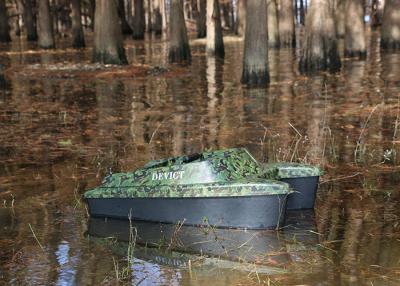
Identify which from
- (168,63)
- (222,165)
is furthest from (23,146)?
(168,63)

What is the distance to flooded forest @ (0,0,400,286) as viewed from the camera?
18.0 ft

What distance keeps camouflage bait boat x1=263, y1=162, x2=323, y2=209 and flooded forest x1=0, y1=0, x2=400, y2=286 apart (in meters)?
Result: 0.11

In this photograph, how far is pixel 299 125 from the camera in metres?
11.8

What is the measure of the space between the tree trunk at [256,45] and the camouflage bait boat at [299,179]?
10.9 m

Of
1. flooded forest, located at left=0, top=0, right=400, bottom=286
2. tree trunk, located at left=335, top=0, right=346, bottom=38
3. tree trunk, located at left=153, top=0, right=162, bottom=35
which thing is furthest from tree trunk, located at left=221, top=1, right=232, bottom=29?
flooded forest, located at left=0, top=0, right=400, bottom=286

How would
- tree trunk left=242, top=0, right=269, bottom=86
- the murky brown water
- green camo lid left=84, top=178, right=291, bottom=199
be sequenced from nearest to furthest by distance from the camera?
the murky brown water, green camo lid left=84, top=178, right=291, bottom=199, tree trunk left=242, top=0, right=269, bottom=86

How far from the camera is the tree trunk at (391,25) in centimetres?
2806

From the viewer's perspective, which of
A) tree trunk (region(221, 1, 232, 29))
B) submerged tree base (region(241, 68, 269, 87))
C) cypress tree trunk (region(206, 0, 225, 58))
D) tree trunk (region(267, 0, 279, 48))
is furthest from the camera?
tree trunk (region(221, 1, 232, 29))

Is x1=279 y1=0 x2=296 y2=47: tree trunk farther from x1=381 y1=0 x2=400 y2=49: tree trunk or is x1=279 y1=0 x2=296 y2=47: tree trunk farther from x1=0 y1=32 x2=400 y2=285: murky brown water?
x1=0 y1=32 x2=400 y2=285: murky brown water

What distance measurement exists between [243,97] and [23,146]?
6669 mm

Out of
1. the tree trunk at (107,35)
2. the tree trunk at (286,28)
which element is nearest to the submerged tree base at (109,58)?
the tree trunk at (107,35)

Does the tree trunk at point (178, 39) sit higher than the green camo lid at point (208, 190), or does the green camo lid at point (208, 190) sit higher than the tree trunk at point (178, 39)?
the tree trunk at point (178, 39)

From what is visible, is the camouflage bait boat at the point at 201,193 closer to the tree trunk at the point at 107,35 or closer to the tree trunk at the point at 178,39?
the tree trunk at the point at 107,35

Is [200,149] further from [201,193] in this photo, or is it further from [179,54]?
[179,54]
